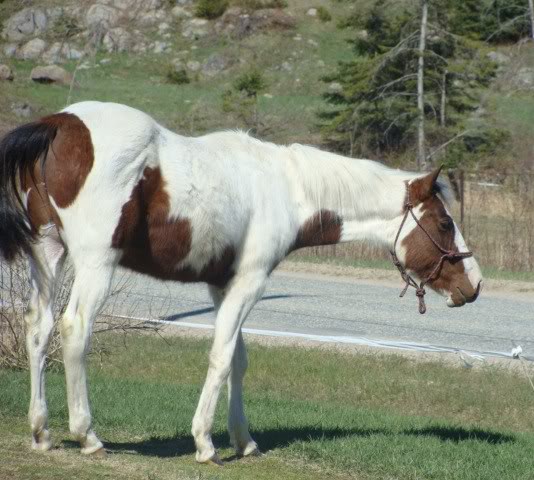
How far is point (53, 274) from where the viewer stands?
6781 millimetres

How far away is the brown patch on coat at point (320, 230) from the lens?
7.22 m

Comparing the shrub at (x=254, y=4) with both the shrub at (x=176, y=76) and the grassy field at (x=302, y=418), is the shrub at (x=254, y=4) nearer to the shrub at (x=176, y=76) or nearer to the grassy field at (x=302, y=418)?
the shrub at (x=176, y=76)

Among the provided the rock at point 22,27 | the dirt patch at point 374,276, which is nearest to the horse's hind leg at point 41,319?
the dirt patch at point 374,276

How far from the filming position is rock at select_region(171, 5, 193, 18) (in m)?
64.9

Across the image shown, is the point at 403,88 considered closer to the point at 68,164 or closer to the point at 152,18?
the point at 152,18

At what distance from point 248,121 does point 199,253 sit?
3110 cm

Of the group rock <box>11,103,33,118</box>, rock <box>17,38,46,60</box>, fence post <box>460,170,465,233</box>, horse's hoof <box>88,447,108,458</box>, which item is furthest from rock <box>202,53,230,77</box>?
horse's hoof <box>88,447,108,458</box>

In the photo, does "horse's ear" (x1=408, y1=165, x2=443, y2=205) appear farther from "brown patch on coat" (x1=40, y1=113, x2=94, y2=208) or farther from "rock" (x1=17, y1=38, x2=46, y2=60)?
"rock" (x1=17, y1=38, x2=46, y2=60)

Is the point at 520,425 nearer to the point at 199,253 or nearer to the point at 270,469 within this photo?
the point at 270,469

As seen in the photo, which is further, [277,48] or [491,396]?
[277,48]

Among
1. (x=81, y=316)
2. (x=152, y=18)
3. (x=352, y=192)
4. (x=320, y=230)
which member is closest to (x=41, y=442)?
(x=81, y=316)

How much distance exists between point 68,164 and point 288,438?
258 centimetres

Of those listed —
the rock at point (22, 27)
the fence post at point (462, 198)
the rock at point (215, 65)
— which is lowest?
the fence post at point (462, 198)

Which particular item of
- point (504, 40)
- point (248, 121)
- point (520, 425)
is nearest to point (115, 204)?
point (520, 425)
